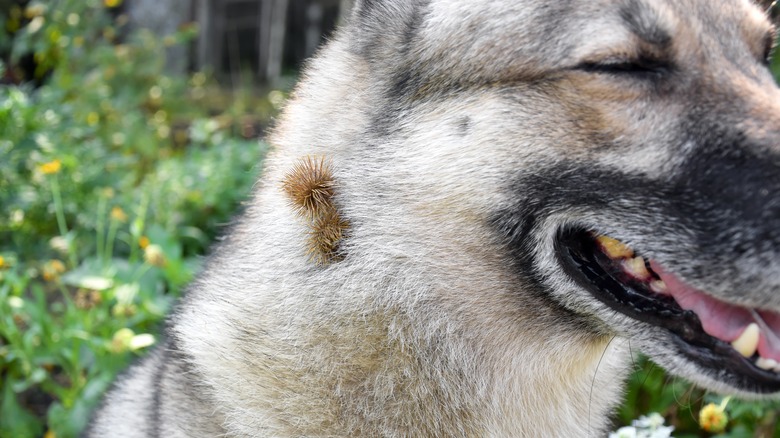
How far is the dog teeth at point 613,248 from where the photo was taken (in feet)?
6.91

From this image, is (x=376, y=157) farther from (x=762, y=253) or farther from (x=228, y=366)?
(x=762, y=253)

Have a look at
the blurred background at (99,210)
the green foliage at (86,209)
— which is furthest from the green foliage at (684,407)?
the green foliage at (86,209)

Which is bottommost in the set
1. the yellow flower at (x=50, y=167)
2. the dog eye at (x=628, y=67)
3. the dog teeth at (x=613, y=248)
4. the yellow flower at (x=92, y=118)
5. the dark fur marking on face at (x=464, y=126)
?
the yellow flower at (x=92, y=118)

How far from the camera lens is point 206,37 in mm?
8742

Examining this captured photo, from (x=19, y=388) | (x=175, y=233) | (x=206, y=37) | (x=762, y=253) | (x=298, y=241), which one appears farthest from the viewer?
(x=206, y=37)

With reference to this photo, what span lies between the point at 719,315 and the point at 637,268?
220 millimetres

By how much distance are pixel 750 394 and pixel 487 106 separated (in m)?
0.91

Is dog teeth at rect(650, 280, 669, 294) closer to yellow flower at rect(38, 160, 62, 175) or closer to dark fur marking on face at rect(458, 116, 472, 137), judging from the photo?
dark fur marking on face at rect(458, 116, 472, 137)

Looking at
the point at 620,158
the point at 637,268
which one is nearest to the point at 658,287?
the point at 637,268

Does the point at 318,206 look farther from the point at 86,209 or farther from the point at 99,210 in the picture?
the point at 86,209

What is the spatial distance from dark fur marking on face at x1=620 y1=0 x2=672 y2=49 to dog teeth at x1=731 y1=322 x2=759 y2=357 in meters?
0.69

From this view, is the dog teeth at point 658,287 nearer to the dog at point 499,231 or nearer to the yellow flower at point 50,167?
the dog at point 499,231

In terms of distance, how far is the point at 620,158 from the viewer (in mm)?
1957

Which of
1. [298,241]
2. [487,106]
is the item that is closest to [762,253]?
[487,106]
